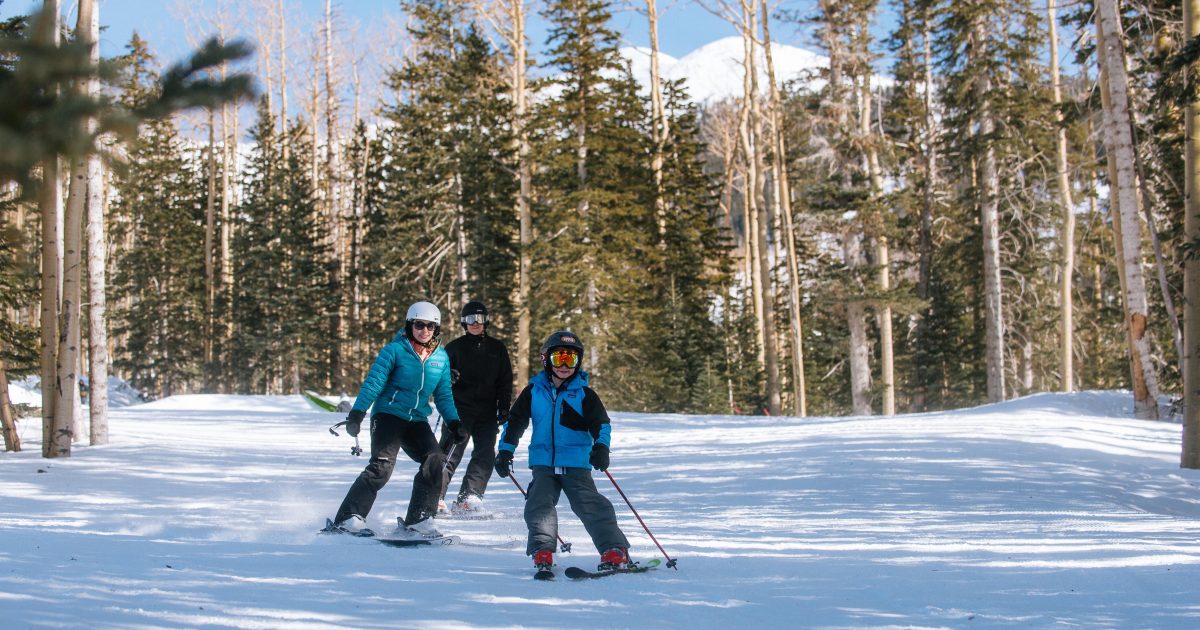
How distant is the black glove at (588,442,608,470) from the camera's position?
21.6 ft

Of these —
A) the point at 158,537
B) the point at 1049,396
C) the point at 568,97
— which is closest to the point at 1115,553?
the point at 158,537

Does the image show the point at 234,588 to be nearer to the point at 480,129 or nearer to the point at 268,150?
the point at 480,129

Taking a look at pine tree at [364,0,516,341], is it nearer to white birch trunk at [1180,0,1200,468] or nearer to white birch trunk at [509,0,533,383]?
white birch trunk at [509,0,533,383]

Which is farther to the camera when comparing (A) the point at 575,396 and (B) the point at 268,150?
(B) the point at 268,150

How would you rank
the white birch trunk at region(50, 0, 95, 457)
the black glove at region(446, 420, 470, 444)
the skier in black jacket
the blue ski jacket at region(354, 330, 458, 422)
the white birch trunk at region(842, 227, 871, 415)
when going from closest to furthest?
the blue ski jacket at region(354, 330, 458, 422), the black glove at region(446, 420, 470, 444), the skier in black jacket, the white birch trunk at region(50, 0, 95, 457), the white birch trunk at region(842, 227, 871, 415)

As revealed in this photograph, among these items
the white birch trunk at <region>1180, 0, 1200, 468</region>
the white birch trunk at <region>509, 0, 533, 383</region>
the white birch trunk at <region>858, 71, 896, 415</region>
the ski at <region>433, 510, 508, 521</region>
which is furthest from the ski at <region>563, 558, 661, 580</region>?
the white birch trunk at <region>509, 0, 533, 383</region>

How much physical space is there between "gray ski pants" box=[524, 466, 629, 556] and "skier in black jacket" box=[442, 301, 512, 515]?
265cm


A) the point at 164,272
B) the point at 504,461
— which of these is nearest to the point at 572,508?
the point at 504,461

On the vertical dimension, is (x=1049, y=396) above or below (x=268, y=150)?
below

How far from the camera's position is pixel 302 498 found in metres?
10.5

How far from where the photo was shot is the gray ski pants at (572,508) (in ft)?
21.4

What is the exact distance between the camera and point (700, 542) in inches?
308

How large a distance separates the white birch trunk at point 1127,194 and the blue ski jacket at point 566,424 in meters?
10.7

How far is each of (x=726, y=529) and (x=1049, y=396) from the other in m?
14.4
